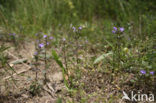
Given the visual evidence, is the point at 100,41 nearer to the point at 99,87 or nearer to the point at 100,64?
the point at 100,64

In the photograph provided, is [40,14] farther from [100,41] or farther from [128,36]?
[128,36]

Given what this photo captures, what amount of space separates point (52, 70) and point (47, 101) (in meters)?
0.53

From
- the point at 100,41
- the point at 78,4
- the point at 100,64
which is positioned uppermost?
the point at 78,4

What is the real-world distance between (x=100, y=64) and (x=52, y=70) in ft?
2.12

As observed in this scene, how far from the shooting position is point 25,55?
258 centimetres

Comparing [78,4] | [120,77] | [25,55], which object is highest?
A: [78,4]

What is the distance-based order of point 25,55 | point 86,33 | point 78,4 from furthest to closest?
point 78,4 → point 86,33 → point 25,55

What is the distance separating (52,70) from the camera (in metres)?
2.20

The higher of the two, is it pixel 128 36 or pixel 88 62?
pixel 128 36

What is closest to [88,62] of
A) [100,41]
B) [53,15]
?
[100,41]

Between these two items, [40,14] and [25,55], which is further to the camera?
[40,14]

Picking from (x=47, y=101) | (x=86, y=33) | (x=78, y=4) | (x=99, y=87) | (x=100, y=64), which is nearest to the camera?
(x=47, y=101)

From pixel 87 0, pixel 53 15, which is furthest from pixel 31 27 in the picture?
pixel 87 0

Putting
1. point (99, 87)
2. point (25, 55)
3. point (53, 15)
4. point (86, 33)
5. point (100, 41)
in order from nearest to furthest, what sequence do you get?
point (99, 87), point (25, 55), point (100, 41), point (86, 33), point (53, 15)
